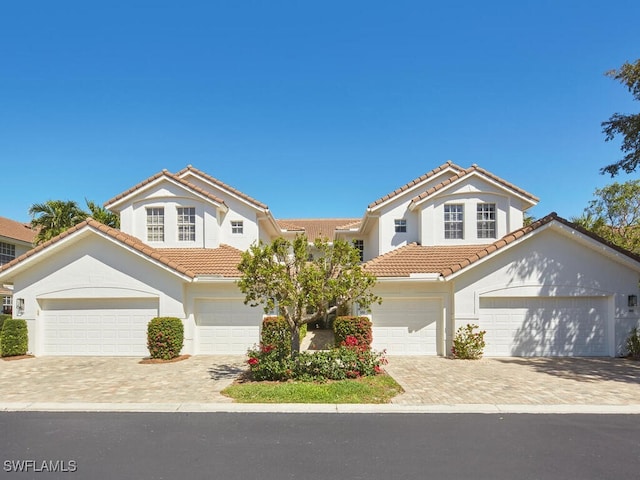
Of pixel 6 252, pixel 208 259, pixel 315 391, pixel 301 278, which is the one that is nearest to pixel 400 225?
pixel 208 259

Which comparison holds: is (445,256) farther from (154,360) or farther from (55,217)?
(55,217)

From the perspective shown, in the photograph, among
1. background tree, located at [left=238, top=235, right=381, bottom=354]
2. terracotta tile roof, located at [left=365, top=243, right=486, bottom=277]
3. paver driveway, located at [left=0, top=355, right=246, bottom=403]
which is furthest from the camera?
terracotta tile roof, located at [left=365, top=243, right=486, bottom=277]

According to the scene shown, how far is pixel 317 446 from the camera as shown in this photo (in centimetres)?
570

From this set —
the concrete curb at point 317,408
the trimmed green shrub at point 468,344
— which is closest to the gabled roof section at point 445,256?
the trimmed green shrub at point 468,344

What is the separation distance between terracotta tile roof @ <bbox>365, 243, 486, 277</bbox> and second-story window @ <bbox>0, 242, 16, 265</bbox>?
26488 mm

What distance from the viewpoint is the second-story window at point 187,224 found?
16.7 m

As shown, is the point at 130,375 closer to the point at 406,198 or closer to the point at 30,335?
the point at 30,335

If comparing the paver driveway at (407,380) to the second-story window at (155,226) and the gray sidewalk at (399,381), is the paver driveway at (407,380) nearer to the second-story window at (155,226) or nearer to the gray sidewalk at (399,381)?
the gray sidewalk at (399,381)

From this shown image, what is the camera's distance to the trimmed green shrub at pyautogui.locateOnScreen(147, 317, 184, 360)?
1274cm

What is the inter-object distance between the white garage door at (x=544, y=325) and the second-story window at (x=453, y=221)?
13.0 ft

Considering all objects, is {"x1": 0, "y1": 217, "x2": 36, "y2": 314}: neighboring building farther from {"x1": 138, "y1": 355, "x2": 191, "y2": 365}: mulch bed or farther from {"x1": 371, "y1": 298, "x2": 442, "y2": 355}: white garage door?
{"x1": 371, "y1": 298, "x2": 442, "y2": 355}: white garage door

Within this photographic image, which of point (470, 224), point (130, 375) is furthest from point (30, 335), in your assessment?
point (470, 224)

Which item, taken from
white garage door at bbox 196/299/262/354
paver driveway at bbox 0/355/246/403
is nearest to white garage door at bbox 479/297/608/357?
white garage door at bbox 196/299/262/354

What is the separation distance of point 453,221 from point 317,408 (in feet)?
39.0
